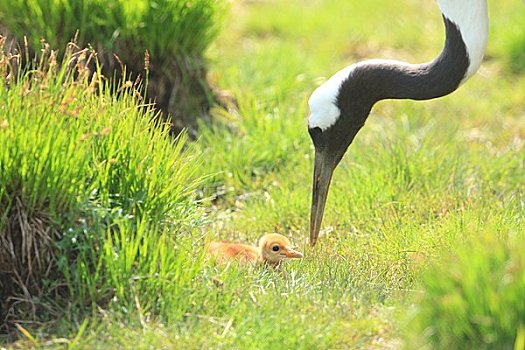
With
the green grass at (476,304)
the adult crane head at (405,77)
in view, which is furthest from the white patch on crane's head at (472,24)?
the green grass at (476,304)

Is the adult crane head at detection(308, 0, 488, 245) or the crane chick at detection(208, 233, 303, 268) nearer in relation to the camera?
the crane chick at detection(208, 233, 303, 268)

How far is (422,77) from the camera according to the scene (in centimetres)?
525

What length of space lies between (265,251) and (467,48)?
1338mm

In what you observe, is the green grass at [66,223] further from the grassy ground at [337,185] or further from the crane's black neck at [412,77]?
the crane's black neck at [412,77]

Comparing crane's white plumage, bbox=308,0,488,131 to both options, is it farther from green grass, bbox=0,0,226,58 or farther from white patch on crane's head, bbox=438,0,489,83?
green grass, bbox=0,0,226,58

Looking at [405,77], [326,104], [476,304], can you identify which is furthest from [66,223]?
[405,77]

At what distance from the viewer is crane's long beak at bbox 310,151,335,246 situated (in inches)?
214

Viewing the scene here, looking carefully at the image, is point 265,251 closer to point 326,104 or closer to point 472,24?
point 326,104

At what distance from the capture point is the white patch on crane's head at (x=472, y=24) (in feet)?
17.1

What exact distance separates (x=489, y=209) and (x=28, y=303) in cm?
237

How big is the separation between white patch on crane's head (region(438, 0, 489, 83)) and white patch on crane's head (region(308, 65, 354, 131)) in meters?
0.55

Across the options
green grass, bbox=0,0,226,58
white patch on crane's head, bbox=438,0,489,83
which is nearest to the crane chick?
white patch on crane's head, bbox=438,0,489,83

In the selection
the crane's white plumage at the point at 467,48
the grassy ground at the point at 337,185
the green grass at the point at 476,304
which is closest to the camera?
the green grass at the point at 476,304

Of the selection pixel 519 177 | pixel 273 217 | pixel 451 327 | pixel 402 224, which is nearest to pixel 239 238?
pixel 273 217
